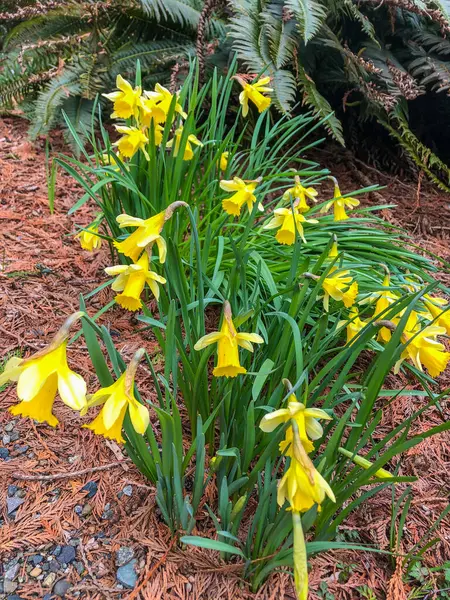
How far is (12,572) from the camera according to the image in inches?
40.8

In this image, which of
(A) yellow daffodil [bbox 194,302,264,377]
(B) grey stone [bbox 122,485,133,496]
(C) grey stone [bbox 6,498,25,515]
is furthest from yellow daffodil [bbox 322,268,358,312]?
(C) grey stone [bbox 6,498,25,515]

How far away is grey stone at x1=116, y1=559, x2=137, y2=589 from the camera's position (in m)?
1.04

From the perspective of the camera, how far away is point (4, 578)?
3.37 ft

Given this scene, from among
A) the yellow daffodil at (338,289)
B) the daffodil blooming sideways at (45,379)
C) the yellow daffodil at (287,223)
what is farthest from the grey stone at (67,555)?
the yellow daffodil at (287,223)

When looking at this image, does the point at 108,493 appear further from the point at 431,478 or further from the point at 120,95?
the point at 120,95

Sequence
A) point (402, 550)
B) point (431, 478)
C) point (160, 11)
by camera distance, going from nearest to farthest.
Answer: point (402, 550)
point (431, 478)
point (160, 11)

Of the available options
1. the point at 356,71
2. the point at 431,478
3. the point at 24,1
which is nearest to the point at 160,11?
the point at 24,1

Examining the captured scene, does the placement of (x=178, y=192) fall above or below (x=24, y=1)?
below

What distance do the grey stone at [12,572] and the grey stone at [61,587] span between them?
0.10 m

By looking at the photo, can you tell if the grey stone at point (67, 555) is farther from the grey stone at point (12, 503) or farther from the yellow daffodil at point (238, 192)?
the yellow daffodil at point (238, 192)

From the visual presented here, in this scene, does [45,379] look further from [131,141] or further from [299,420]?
[131,141]

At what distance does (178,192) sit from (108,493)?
3.80ft

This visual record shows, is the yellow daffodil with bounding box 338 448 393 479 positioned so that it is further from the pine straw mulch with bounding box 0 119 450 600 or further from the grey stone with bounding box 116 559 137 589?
the grey stone with bounding box 116 559 137 589

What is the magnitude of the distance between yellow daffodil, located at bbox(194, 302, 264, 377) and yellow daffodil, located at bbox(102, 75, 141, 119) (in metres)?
0.95
